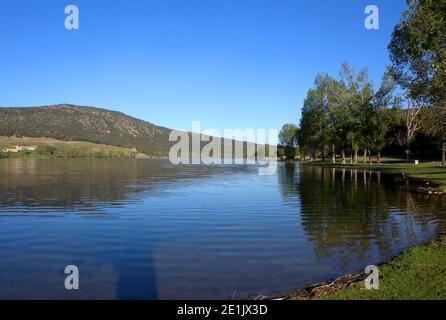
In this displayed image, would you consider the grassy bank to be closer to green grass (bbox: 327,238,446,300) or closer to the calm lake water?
green grass (bbox: 327,238,446,300)

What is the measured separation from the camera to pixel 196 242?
60.2 feet

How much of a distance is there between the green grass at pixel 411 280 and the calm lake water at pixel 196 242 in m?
1.43

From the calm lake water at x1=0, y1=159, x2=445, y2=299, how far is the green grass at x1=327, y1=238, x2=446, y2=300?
56.4 inches

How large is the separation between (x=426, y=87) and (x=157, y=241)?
36888 mm

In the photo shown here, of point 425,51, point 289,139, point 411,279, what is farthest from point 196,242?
point 289,139

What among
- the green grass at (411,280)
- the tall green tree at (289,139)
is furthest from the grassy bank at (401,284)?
the tall green tree at (289,139)

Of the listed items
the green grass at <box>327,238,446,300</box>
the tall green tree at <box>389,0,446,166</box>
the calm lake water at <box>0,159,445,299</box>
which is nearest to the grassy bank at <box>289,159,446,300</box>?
the green grass at <box>327,238,446,300</box>

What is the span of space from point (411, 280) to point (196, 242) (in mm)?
9196

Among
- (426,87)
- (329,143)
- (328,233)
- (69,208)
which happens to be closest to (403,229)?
(328,233)

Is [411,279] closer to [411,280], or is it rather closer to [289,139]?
[411,280]

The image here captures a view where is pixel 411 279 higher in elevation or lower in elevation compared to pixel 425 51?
lower

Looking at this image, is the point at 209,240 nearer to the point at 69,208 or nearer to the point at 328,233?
the point at 328,233
